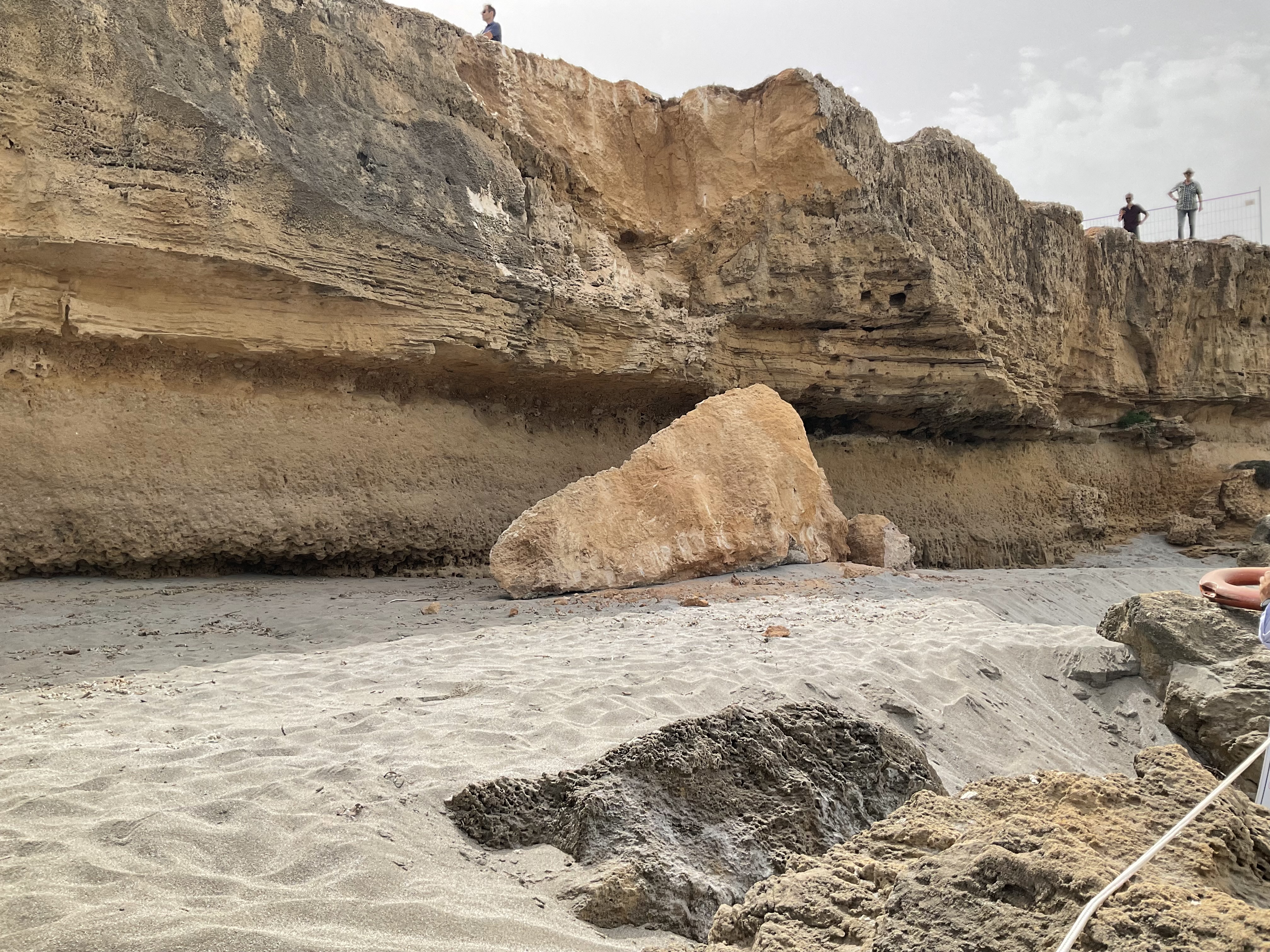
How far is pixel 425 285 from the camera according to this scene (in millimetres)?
6934

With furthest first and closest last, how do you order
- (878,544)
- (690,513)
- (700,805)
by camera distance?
(878,544) < (690,513) < (700,805)

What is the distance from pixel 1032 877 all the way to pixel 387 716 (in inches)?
91.8

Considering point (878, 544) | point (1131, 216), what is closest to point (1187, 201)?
point (1131, 216)

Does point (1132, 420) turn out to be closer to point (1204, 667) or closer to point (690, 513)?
point (690, 513)

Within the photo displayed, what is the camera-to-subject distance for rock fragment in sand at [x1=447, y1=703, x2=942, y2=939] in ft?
6.57

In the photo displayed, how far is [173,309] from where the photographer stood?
239 inches

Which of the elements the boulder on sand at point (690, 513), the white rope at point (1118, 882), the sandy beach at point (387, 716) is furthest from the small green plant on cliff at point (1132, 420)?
the white rope at point (1118, 882)

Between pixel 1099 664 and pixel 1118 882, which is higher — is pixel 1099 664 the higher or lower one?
the lower one

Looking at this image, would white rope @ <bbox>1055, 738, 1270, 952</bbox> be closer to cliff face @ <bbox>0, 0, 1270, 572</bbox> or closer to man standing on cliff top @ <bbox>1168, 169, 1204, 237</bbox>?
cliff face @ <bbox>0, 0, 1270, 572</bbox>

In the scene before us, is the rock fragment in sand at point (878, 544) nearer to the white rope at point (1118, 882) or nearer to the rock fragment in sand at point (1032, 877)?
the rock fragment in sand at point (1032, 877)

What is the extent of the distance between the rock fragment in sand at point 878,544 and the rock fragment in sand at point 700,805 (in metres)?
4.86

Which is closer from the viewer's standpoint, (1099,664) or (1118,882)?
(1118,882)

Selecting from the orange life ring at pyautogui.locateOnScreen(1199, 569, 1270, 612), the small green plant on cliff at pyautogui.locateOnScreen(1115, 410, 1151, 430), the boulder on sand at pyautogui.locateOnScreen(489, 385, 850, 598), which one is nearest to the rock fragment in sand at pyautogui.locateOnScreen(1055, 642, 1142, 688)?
the orange life ring at pyautogui.locateOnScreen(1199, 569, 1270, 612)

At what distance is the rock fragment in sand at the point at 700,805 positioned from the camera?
6.57 feet
